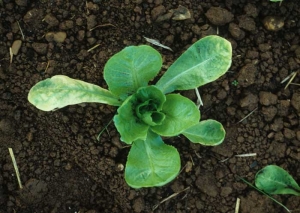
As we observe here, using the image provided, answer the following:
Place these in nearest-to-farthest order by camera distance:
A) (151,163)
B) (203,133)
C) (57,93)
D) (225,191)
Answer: (57,93)
(151,163)
(203,133)
(225,191)

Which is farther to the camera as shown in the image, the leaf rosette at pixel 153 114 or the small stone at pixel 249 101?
the small stone at pixel 249 101

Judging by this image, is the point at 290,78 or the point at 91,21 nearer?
the point at 91,21

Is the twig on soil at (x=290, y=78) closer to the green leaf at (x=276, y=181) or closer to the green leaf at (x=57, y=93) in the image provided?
the green leaf at (x=276, y=181)

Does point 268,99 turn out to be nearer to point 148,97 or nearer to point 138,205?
point 148,97

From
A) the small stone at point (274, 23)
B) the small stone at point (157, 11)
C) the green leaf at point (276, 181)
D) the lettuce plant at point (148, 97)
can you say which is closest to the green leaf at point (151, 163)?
the lettuce plant at point (148, 97)

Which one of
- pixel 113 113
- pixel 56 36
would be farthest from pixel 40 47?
pixel 113 113

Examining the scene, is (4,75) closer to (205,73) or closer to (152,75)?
(152,75)
